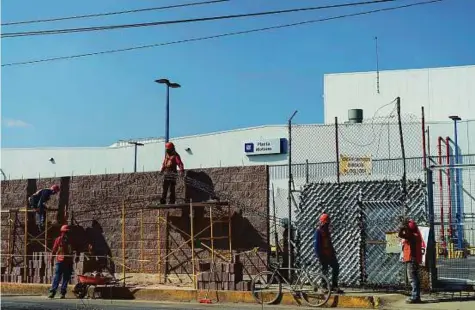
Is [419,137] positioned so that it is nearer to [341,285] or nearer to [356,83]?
[356,83]

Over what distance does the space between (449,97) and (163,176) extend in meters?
28.7

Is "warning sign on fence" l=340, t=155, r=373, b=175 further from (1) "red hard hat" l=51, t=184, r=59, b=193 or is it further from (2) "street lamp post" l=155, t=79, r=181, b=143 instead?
(1) "red hard hat" l=51, t=184, r=59, b=193

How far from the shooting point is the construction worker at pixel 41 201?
62.4 feet

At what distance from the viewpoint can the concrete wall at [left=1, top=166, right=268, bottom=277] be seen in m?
16.6

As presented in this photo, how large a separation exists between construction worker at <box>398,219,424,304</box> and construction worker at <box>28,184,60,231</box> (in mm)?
10927

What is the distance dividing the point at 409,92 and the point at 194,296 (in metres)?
31.2

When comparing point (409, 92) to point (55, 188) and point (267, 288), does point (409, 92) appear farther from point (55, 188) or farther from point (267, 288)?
point (267, 288)

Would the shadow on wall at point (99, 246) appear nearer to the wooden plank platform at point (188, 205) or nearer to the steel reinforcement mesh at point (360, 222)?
the wooden plank platform at point (188, 205)

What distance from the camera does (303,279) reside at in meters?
13.5

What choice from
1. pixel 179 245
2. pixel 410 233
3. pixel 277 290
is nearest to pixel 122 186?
pixel 179 245

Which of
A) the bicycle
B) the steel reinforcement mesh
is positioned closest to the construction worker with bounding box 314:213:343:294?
→ the bicycle

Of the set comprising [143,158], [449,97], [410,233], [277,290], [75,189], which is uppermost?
[449,97]

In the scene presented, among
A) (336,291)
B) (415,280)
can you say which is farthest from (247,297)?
(415,280)

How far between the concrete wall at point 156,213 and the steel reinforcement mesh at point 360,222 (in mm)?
1369
